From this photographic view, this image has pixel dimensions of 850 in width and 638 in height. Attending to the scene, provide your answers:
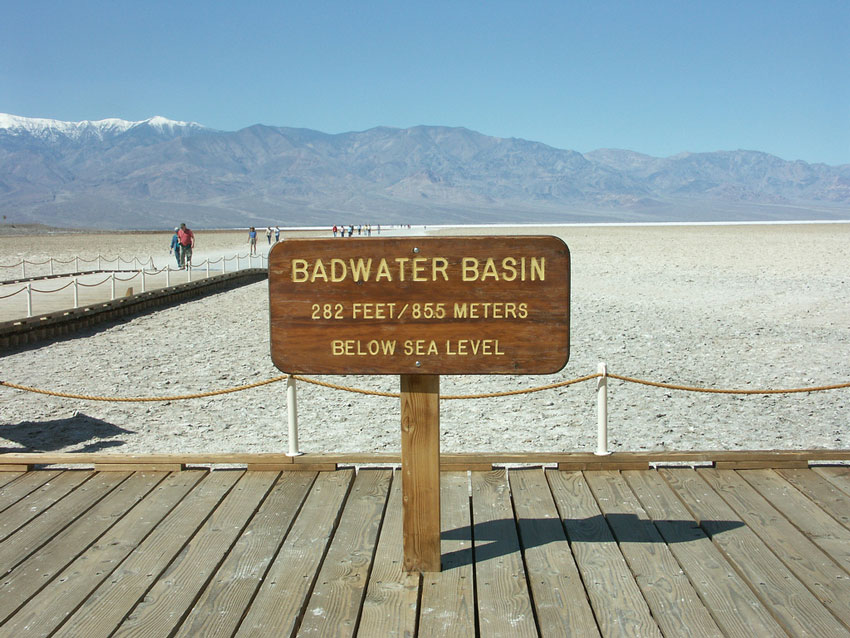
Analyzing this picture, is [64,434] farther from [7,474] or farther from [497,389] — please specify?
[497,389]

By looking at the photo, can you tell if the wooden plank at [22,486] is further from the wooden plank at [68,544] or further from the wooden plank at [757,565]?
the wooden plank at [757,565]

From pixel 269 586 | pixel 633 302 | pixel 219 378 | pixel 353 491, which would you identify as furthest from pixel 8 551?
pixel 633 302

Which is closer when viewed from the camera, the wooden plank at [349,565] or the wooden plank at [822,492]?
the wooden plank at [349,565]

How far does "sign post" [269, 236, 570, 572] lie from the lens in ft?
12.8

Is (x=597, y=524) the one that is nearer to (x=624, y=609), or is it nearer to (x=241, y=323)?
(x=624, y=609)

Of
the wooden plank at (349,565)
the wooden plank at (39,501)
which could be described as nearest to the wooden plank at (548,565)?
the wooden plank at (349,565)

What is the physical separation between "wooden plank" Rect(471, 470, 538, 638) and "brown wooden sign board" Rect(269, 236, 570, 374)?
3.12 feet

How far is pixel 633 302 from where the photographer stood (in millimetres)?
21969

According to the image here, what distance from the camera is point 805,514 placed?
4.65 metres

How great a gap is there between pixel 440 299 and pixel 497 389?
8.88 meters

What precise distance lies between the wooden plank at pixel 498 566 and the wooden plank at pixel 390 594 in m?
0.30

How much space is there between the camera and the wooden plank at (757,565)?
3516 millimetres

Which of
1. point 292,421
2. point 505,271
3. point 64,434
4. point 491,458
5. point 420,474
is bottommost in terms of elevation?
point 64,434

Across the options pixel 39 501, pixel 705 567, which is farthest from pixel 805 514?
pixel 39 501
